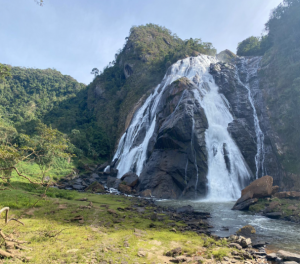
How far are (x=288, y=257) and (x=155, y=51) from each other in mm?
69839

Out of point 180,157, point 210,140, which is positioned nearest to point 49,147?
point 180,157

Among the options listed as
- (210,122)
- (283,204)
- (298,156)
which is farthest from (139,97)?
(283,204)

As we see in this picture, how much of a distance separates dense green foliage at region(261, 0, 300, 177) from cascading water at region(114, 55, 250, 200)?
554cm

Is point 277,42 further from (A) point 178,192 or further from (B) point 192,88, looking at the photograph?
(A) point 178,192

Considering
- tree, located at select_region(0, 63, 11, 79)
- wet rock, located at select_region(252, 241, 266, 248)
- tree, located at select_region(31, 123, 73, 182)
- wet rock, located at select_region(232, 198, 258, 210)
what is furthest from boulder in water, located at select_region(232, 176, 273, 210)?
tree, located at select_region(0, 63, 11, 79)

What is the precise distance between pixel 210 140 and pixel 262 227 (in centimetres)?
1587

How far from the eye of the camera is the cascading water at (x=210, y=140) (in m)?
23.4

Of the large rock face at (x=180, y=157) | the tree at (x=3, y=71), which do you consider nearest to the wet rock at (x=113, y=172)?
the large rock face at (x=180, y=157)

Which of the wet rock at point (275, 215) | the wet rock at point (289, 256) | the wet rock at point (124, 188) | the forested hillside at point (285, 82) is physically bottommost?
the wet rock at point (124, 188)

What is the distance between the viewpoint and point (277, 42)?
117 feet

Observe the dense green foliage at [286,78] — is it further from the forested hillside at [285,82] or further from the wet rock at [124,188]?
the wet rock at [124,188]

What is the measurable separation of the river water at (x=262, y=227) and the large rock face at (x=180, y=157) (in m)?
8.08

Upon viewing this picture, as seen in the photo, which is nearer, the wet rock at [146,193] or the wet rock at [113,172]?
the wet rock at [146,193]

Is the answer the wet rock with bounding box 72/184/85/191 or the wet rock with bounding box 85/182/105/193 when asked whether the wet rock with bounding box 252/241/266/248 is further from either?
the wet rock with bounding box 72/184/85/191
